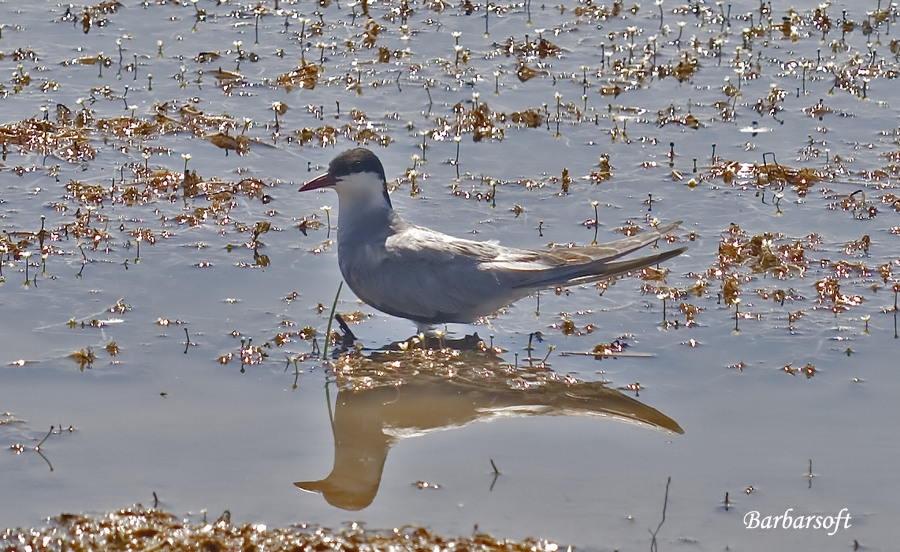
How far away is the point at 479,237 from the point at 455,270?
4.18 ft

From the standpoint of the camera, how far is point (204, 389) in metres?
7.00

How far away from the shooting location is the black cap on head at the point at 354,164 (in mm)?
8484

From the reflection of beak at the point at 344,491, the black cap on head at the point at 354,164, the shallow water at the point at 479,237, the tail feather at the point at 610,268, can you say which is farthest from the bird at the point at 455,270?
the reflection of beak at the point at 344,491

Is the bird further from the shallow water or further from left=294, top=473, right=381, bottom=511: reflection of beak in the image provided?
left=294, top=473, right=381, bottom=511: reflection of beak

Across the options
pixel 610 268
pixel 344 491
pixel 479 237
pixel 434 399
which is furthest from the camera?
pixel 479 237

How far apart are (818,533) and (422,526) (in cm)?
169

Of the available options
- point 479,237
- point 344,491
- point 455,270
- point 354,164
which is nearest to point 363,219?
point 354,164

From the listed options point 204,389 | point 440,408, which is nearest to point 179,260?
point 204,389

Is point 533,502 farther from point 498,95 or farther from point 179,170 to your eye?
point 498,95

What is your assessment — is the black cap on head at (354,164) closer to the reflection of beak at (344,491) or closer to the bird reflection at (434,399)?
the bird reflection at (434,399)

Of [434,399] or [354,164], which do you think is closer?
[434,399]

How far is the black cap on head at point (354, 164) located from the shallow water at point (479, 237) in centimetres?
66

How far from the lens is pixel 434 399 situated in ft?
23.3

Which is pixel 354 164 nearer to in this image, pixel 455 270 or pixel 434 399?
pixel 455 270
